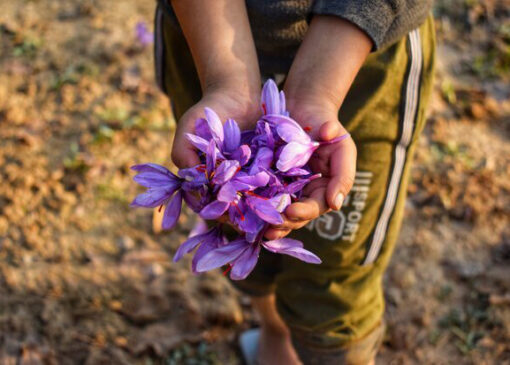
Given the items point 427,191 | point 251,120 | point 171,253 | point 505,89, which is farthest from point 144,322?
Result: point 505,89

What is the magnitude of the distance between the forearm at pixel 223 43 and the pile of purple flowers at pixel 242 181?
0.47 ft

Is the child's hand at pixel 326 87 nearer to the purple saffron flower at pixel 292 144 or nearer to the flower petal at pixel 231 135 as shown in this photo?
the purple saffron flower at pixel 292 144

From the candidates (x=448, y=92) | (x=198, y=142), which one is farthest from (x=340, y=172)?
(x=448, y=92)

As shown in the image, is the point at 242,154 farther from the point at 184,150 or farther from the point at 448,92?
the point at 448,92

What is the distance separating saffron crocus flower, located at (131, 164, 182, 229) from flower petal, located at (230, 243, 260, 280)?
180 millimetres

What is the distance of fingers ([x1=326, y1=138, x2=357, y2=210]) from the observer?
115cm

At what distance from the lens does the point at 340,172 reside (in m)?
1.16

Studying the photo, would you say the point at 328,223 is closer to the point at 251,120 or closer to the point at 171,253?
the point at 251,120

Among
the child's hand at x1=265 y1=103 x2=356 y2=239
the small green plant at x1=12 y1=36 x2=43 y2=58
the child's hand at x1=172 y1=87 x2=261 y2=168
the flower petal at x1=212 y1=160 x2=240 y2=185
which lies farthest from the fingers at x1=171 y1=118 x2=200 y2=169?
the small green plant at x1=12 y1=36 x2=43 y2=58

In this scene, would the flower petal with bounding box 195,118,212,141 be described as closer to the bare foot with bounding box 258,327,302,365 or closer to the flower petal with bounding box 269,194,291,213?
the flower petal with bounding box 269,194,291,213

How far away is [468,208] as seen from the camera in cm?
252

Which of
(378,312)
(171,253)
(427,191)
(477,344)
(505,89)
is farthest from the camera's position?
(505,89)

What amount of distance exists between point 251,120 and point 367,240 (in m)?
0.54

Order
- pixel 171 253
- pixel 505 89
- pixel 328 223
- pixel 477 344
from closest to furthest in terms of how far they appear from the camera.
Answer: pixel 328 223 → pixel 477 344 → pixel 171 253 → pixel 505 89
